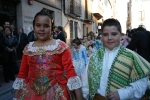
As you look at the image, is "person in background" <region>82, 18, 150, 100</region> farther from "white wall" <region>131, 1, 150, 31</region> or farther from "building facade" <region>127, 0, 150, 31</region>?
"building facade" <region>127, 0, 150, 31</region>

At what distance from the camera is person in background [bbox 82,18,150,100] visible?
1.81 metres

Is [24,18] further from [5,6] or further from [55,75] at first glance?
[55,75]

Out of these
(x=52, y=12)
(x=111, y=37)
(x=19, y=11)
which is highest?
(x=52, y=12)

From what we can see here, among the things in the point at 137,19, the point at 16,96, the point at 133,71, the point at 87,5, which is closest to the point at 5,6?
the point at 16,96

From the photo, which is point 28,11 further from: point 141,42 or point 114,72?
point 114,72

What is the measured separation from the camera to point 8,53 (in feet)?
20.5

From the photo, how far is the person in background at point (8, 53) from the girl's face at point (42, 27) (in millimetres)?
4426

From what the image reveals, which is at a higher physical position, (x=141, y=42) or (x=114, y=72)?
(x=141, y=42)

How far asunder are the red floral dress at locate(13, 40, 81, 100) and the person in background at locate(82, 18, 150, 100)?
0.59ft

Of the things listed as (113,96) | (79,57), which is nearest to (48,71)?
(113,96)

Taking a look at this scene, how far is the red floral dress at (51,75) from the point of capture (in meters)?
1.97

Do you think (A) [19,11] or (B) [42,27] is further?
(A) [19,11]

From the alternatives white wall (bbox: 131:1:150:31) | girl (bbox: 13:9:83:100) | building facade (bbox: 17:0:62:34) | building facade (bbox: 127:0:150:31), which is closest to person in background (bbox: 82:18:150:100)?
girl (bbox: 13:9:83:100)

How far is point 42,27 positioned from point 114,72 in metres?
0.87
